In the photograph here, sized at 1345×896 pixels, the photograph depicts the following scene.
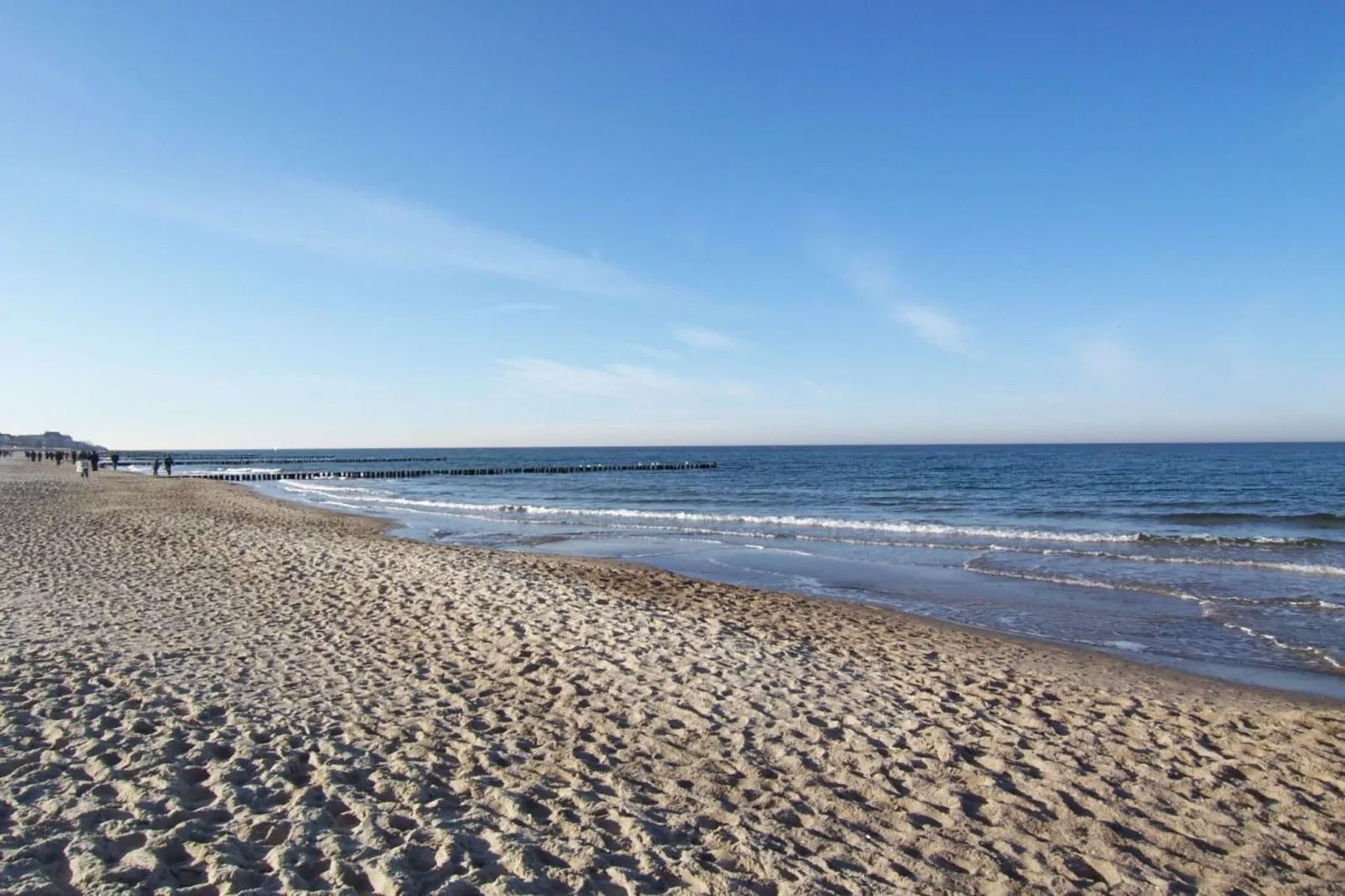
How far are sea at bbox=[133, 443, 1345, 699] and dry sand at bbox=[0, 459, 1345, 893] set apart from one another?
2.59 metres

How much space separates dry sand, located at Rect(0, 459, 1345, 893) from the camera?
13.5ft

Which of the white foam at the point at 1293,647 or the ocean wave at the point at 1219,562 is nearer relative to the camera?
the white foam at the point at 1293,647

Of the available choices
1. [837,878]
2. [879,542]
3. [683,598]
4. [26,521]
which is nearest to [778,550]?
[879,542]

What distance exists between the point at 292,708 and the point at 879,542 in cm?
1762

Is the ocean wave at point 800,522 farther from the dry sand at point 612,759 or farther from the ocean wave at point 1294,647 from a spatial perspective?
the dry sand at point 612,759

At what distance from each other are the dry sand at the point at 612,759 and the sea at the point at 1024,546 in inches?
102

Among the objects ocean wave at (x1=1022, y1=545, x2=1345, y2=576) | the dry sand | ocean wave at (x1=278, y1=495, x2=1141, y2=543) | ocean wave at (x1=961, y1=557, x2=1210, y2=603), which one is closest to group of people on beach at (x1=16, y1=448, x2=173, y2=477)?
ocean wave at (x1=278, y1=495, x2=1141, y2=543)

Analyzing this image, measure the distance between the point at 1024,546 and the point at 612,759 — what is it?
1788 centimetres

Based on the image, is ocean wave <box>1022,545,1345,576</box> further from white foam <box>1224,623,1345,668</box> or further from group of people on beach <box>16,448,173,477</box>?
group of people on beach <box>16,448,173,477</box>

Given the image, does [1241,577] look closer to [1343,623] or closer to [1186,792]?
[1343,623]

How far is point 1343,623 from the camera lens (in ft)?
38.6

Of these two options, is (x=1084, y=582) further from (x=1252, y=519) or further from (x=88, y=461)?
(x=88, y=461)

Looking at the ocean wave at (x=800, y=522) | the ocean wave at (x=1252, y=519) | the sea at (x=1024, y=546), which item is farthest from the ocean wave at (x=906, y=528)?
the ocean wave at (x=1252, y=519)

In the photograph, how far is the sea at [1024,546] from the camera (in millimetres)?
11352
